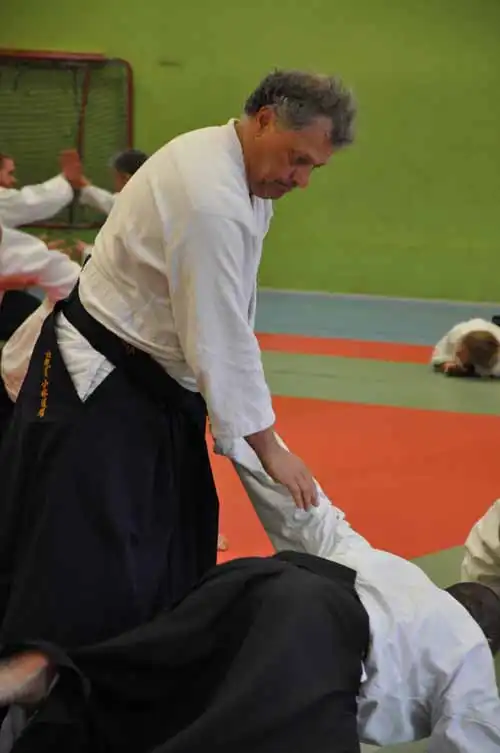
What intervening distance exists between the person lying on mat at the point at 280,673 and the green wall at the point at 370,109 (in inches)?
354

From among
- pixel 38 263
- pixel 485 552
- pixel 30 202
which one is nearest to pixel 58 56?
pixel 30 202

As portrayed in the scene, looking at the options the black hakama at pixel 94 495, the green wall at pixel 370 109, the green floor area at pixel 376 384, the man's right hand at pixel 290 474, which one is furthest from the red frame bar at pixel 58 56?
the man's right hand at pixel 290 474

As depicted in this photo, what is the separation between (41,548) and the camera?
2264 millimetres

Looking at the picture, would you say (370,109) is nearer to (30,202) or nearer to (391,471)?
(30,202)

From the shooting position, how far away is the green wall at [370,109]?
10.5 metres

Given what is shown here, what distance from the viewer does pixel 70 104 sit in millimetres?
11148

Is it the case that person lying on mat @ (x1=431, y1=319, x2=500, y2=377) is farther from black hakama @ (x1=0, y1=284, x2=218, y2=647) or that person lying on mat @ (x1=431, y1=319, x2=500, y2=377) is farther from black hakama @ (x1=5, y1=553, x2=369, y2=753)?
black hakama @ (x1=5, y1=553, x2=369, y2=753)

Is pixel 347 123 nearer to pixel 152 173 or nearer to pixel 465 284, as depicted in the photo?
pixel 152 173

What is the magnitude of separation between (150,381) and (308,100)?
75cm

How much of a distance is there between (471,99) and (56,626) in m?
9.38

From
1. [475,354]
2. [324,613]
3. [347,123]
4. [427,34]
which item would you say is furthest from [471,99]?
[324,613]

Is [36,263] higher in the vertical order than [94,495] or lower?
lower

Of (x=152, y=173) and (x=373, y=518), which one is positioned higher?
(x=152, y=173)

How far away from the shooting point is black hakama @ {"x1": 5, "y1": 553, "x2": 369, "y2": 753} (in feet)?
5.56
